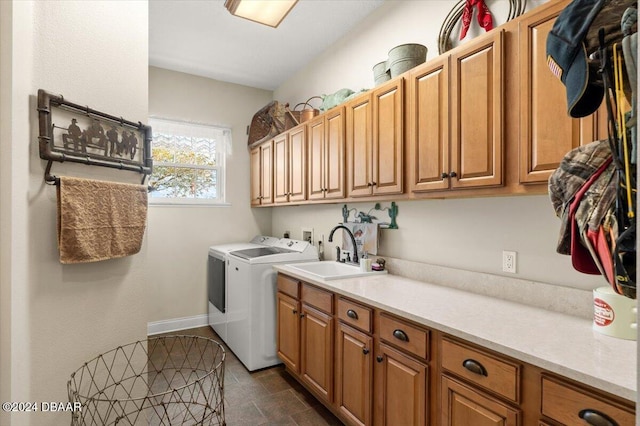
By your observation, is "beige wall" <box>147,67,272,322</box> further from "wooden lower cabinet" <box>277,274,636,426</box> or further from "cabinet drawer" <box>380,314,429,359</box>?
"cabinet drawer" <box>380,314,429,359</box>

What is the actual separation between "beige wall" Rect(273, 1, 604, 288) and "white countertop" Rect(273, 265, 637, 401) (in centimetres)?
21

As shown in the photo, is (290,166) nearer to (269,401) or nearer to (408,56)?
(408,56)

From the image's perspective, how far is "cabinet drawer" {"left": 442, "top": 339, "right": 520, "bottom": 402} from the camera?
3.67 feet

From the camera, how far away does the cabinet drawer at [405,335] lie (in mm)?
1447

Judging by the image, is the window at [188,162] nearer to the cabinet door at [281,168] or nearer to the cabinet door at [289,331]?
the cabinet door at [281,168]

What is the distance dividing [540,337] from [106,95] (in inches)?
84.3

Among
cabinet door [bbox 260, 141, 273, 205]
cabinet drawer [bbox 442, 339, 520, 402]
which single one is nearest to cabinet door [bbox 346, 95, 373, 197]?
cabinet drawer [bbox 442, 339, 520, 402]

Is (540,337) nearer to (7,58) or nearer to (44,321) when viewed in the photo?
(44,321)

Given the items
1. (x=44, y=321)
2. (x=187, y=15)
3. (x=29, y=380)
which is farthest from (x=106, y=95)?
(x=187, y=15)

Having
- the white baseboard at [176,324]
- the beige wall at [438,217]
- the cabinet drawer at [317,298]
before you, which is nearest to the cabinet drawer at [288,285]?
the cabinet drawer at [317,298]

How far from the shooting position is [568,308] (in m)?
1.46

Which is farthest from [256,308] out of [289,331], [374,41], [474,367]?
[374,41]

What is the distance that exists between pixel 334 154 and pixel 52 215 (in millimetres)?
1764

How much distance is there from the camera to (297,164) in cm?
306
